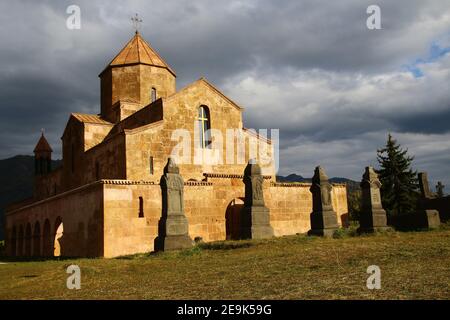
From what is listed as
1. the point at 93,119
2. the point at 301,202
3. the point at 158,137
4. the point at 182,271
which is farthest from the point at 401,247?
the point at 93,119

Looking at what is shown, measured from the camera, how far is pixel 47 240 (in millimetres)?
23594

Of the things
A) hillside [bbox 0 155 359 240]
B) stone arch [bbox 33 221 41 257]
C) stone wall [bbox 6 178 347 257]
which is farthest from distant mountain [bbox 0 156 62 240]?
stone wall [bbox 6 178 347 257]

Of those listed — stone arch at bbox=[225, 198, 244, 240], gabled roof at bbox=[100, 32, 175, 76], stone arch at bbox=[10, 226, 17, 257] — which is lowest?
stone arch at bbox=[10, 226, 17, 257]

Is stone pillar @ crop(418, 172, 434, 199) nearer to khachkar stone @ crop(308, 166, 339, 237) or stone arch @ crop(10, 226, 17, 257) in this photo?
khachkar stone @ crop(308, 166, 339, 237)

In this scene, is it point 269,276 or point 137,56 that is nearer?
point 269,276

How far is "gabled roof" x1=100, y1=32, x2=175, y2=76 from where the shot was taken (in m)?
28.3

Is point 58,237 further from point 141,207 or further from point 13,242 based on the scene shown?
point 13,242

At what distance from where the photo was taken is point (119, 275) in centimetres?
984

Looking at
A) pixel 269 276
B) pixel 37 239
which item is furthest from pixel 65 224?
pixel 269 276

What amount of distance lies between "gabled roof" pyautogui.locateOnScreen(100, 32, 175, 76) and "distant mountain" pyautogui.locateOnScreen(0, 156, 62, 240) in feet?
250

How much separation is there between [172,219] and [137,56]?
57.0ft

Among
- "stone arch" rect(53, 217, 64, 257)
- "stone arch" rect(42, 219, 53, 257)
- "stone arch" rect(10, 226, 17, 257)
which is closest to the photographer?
"stone arch" rect(53, 217, 64, 257)
